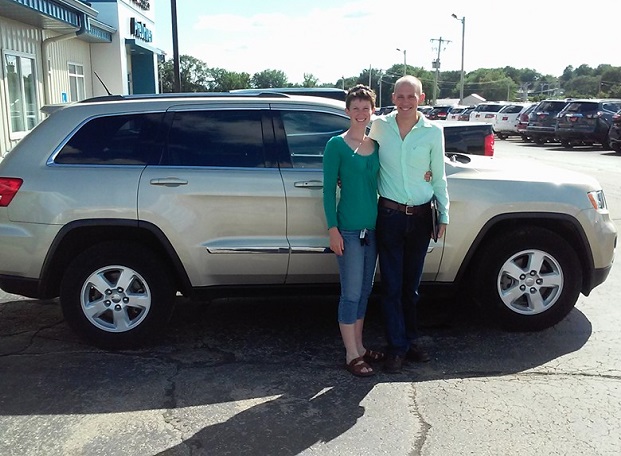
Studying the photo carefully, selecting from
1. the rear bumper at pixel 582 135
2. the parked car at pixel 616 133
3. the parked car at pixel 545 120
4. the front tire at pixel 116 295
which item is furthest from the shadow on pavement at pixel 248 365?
the parked car at pixel 545 120

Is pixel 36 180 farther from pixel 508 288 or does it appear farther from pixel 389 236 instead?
pixel 508 288

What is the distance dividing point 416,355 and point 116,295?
214cm

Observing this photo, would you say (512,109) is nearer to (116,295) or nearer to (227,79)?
(116,295)

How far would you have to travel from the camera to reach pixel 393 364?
165 inches

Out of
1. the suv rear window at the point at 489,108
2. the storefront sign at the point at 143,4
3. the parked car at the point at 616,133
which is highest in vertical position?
the storefront sign at the point at 143,4

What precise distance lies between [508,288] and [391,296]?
1.11 m

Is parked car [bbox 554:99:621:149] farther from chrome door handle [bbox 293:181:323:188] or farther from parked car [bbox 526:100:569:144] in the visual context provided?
chrome door handle [bbox 293:181:323:188]

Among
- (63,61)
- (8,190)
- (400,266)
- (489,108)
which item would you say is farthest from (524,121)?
(8,190)

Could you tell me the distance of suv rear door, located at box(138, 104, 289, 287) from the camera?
174 inches

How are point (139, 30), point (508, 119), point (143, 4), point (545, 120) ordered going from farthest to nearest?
point (508, 119)
point (143, 4)
point (139, 30)
point (545, 120)

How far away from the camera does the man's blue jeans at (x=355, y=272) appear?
401 centimetres

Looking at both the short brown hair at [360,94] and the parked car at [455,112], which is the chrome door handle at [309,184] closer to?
the short brown hair at [360,94]

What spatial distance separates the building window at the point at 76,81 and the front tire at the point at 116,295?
17.7m

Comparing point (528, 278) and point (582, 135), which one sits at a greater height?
point (582, 135)
